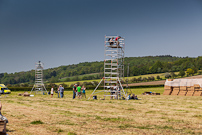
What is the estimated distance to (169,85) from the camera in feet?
163

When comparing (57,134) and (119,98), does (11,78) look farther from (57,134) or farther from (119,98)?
(57,134)

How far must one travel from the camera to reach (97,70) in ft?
584

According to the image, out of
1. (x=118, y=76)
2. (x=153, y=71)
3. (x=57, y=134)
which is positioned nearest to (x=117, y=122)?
(x=57, y=134)

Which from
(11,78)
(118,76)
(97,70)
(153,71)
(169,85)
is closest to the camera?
(118,76)

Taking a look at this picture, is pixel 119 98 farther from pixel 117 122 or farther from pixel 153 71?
pixel 153 71

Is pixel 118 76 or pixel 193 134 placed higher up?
pixel 118 76

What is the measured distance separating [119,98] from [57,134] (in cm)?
2314

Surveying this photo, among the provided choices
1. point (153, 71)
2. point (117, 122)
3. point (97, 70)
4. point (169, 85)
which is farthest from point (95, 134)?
point (97, 70)

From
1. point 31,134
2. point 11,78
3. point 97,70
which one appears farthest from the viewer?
point 11,78

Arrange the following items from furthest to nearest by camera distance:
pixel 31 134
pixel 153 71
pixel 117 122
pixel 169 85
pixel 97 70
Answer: pixel 97 70 < pixel 153 71 < pixel 169 85 < pixel 117 122 < pixel 31 134

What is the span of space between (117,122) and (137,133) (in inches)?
126

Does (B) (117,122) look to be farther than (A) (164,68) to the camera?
No

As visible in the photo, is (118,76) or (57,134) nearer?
(57,134)

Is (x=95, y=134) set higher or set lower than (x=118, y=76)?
lower
